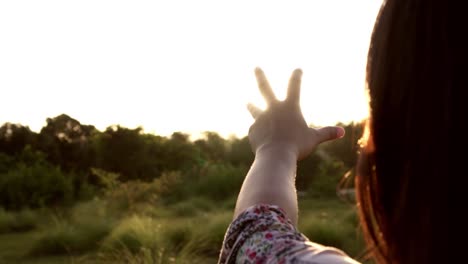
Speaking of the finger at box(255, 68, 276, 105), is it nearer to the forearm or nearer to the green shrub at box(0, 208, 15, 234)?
the forearm

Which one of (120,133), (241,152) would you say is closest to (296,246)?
Answer: (120,133)

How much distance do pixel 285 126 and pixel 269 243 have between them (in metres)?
0.28

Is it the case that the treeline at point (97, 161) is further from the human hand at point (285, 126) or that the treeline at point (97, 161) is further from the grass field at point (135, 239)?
the human hand at point (285, 126)

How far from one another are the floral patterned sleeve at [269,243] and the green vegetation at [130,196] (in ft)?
18.0

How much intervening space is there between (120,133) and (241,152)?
4101 millimetres

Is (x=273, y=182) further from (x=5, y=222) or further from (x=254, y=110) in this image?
(x=5, y=222)

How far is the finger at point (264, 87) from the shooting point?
1.21 m

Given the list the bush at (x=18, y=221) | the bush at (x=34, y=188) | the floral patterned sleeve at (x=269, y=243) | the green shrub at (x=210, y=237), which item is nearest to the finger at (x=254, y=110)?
the floral patterned sleeve at (x=269, y=243)

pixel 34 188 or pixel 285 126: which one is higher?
pixel 285 126

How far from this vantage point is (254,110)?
1259 millimetres

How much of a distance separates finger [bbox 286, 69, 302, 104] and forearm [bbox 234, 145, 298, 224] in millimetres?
77

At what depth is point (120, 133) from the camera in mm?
17172

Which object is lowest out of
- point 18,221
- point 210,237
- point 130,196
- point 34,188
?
point 210,237

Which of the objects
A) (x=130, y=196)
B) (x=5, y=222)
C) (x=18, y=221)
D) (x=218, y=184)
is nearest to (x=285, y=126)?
(x=5, y=222)
